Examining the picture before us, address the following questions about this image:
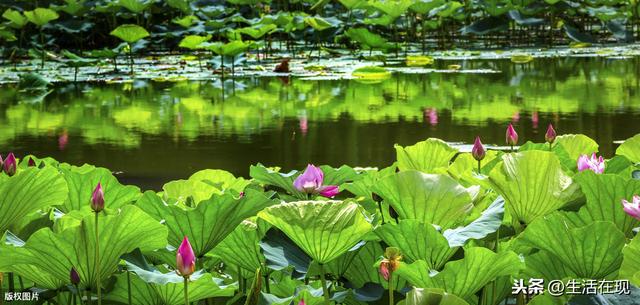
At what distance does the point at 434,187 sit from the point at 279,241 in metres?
0.19

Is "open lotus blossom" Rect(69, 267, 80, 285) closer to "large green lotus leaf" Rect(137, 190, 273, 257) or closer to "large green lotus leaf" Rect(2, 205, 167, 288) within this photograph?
"large green lotus leaf" Rect(2, 205, 167, 288)

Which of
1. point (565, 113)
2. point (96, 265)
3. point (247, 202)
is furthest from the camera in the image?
point (565, 113)

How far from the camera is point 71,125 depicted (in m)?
4.72

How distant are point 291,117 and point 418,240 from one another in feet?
12.5

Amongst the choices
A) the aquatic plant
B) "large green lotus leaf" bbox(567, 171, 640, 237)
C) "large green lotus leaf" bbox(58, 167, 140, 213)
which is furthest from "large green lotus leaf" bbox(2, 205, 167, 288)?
"large green lotus leaf" bbox(567, 171, 640, 237)

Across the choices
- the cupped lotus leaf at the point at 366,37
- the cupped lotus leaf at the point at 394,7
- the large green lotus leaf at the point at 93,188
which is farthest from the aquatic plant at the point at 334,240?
the cupped lotus leaf at the point at 394,7

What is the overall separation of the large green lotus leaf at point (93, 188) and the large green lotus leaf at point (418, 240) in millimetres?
459

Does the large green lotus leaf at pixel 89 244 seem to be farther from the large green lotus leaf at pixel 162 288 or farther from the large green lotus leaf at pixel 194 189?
the large green lotus leaf at pixel 194 189

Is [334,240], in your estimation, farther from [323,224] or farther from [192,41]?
[192,41]

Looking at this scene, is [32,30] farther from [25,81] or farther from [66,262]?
[66,262]

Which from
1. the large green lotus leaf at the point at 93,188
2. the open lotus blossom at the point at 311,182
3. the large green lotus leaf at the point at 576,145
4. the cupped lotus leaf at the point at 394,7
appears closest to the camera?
the open lotus blossom at the point at 311,182

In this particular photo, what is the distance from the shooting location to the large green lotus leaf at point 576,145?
5.58ft

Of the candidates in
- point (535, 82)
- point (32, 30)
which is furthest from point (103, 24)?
point (535, 82)

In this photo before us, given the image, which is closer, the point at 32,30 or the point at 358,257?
the point at 358,257
